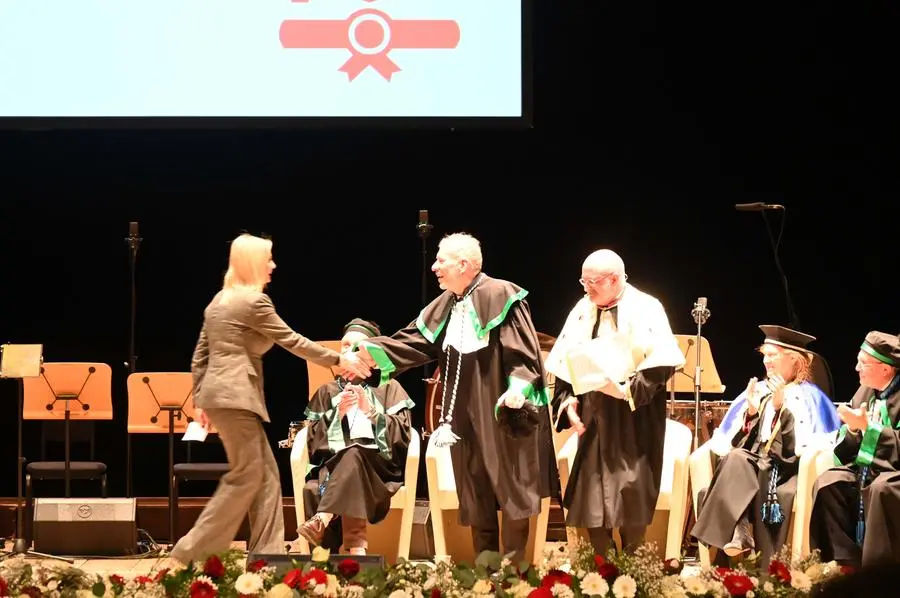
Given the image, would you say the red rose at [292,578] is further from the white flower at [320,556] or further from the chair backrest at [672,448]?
the chair backrest at [672,448]

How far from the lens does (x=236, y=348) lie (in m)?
4.83

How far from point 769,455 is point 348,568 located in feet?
9.41

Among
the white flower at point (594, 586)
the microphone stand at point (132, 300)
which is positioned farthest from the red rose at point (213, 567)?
the microphone stand at point (132, 300)

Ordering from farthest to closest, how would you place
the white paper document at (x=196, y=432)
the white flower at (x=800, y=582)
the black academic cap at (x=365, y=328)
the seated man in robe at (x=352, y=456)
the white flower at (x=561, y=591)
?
1. the black academic cap at (x=365, y=328)
2. the seated man in robe at (x=352, y=456)
3. the white paper document at (x=196, y=432)
4. the white flower at (x=800, y=582)
5. the white flower at (x=561, y=591)

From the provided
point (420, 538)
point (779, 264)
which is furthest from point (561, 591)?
point (779, 264)

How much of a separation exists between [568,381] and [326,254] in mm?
3113

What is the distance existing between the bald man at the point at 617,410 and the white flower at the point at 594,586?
2.01 metres

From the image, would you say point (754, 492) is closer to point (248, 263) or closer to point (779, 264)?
point (779, 264)

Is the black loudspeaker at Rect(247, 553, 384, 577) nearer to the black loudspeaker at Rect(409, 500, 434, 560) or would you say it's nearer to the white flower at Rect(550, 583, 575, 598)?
the white flower at Rect(550, 583, 575, 598)

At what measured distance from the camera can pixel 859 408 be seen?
17.2 ft

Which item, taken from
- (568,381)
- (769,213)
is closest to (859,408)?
(568,381)

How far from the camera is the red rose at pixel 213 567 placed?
3260 millimetres

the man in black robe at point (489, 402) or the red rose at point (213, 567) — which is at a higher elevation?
the man in black robe at point (489, 402)

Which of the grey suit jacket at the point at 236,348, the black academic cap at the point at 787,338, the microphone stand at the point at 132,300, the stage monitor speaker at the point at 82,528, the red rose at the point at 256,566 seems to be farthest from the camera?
the microphone stand at the point at 132,300
